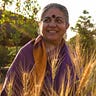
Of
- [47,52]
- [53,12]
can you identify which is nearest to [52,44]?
[47,52]

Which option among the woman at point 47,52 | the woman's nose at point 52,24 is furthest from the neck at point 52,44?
the woman's nose at point 52,24

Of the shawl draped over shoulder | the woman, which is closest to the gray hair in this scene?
the woman

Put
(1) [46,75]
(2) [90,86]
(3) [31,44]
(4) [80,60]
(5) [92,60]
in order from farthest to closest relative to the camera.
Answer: (3) [31,44], (1) [46,75], (4) [80,60], (5) [92,60], (2) [90,86]

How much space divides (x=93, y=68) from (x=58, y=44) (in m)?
0.73

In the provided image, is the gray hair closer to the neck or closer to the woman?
the woman

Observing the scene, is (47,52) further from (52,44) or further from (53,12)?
(53,12)

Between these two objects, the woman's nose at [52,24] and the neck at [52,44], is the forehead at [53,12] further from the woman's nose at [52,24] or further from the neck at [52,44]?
the neck at [52,44]

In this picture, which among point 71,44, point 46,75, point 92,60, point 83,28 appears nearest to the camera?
point 92,60

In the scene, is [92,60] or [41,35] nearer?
[92,60]

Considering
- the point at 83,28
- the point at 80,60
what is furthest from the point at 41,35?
the point at 83,28

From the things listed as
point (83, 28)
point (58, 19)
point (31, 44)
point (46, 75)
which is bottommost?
point (83, 28)

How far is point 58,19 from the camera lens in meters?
2.43

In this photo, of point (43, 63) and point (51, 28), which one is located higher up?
point (51, 28)

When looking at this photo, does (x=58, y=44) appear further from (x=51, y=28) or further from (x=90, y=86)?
(x=90, y=86)
